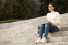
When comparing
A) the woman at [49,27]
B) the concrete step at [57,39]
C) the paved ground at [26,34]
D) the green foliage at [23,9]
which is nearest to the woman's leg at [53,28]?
the woman at [49,27]

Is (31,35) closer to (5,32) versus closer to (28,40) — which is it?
(28,40)

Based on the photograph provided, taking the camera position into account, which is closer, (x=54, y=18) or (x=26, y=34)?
(x=54, y=18)

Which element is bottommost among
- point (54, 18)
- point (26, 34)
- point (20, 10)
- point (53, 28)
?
point (26, 34)

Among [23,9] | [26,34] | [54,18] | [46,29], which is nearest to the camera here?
[46,29]

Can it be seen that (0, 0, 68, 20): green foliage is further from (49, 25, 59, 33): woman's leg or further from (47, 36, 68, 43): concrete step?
(47, 36, 68, 43): concrete step

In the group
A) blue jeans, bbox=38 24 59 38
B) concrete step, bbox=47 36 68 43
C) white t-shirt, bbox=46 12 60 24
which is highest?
white t-shirt, bbox=46 12 60 24

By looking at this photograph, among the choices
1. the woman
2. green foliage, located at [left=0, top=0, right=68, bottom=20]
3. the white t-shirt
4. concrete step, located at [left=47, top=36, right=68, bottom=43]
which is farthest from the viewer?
green foliage, located at [left=0, top=0, right=68, bottom=20]

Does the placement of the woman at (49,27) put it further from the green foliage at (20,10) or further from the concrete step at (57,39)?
the green foliage at (20,10)

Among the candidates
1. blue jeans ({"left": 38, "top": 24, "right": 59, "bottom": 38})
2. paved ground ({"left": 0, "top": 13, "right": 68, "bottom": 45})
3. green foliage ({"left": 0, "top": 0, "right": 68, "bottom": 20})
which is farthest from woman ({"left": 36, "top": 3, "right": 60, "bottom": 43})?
green foliage ({"left": 0, "top": 0, "right": 68, "bottom": 20})

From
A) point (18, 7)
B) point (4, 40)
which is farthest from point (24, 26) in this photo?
point (18, 7)

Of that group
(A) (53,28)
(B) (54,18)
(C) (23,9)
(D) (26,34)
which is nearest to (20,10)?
(C) (23,9)

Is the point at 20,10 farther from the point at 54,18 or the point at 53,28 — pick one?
the point at 53,28

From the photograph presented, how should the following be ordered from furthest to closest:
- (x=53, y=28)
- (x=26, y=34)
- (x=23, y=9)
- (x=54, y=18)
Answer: (x=23, y=9), (x=26, y=34), (x=54, y=18), (x=53, y=28)

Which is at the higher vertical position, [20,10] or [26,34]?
[20,10]
